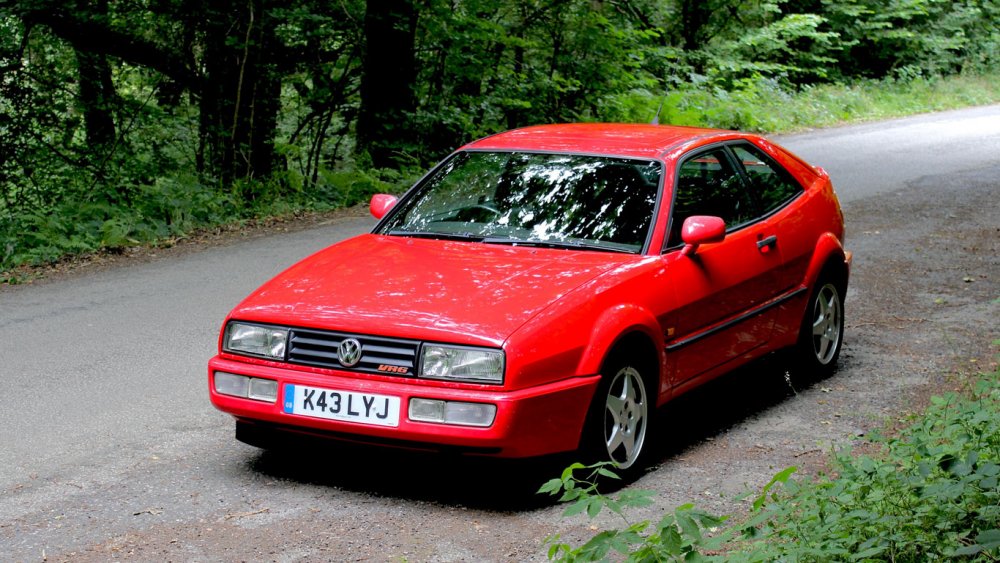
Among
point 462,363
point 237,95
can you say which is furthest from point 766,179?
point 237,95

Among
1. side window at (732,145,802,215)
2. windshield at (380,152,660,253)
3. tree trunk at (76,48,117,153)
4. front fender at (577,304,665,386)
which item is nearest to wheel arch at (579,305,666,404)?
front fender at (577,304,665,386)

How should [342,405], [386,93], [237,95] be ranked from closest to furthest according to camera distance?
1. [342,405]
2. [237,95]
3. [386,93]

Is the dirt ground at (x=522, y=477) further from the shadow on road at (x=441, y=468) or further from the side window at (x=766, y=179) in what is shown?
the side window at (x=766, y=179)

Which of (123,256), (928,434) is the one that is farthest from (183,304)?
(928,434)

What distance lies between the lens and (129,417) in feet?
21.2

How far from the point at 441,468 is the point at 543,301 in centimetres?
108

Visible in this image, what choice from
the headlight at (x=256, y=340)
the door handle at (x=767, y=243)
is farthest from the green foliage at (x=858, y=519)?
the door handle at (x=767, y=243)

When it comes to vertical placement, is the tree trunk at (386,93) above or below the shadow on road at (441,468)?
above

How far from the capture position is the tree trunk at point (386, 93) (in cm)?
1670

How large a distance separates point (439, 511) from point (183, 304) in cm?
483

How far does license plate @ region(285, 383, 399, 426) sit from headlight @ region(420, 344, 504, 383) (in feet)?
0.66

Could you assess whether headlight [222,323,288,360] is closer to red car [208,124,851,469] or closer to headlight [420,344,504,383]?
red car [208,124,851,469]

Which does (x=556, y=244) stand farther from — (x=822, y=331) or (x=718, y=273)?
(x=822, y=331)

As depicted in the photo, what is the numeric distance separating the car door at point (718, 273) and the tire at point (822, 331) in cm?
58
